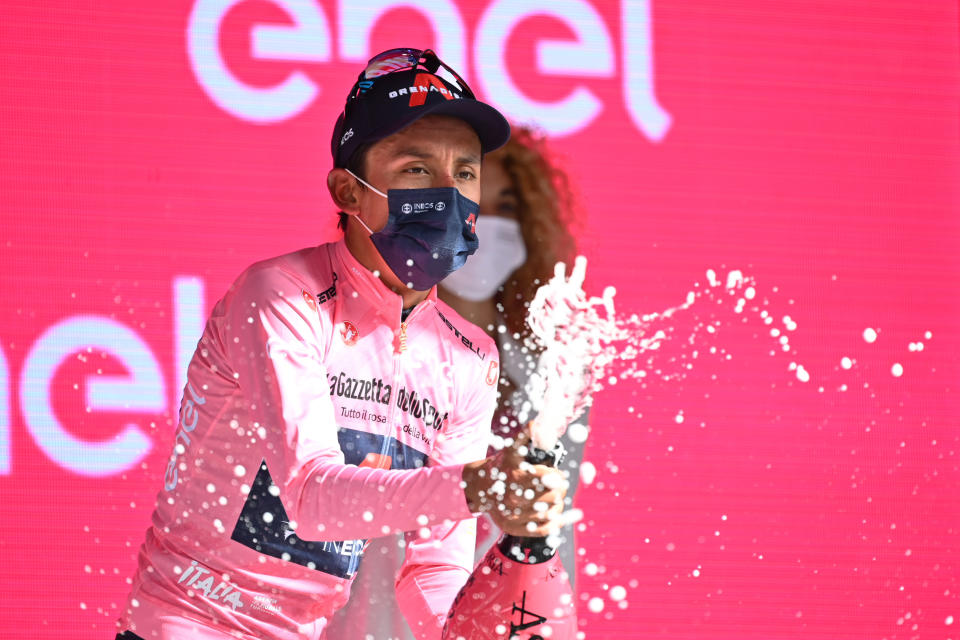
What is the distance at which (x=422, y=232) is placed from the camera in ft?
5.59

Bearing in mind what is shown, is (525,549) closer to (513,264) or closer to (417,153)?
(417,153)

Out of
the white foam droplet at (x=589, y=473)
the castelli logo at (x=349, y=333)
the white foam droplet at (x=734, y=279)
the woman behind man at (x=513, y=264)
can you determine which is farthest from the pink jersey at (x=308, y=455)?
the white foam droplet at (x=734, y=279)

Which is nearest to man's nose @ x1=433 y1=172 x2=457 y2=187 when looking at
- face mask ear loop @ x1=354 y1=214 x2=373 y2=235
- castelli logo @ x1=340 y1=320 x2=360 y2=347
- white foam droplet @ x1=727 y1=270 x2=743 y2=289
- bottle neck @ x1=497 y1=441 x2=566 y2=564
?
face mask ear loop @ x1=354 y1=214 x2=373 y2=235

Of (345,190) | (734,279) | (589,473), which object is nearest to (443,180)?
(345,190)

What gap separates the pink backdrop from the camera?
2.92 m

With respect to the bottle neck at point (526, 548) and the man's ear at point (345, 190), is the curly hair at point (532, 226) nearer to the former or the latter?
the man's ear at point (345, 190)

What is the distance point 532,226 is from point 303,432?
1.20m

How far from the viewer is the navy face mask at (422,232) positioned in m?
1.70

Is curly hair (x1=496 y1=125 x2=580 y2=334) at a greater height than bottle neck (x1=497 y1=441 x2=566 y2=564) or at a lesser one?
greater

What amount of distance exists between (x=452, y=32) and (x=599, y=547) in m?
1.50


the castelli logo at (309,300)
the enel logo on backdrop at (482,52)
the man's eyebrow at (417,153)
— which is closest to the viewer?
the castelli logo at (309,300)

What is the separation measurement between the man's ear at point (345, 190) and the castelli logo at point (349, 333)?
21 centimetres

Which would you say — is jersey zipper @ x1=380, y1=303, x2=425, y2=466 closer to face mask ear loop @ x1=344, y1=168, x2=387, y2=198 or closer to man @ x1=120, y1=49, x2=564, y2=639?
man @ x1=120, y1=49, x2=564, y2=639

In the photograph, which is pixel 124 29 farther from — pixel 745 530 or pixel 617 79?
pixel 745 530
